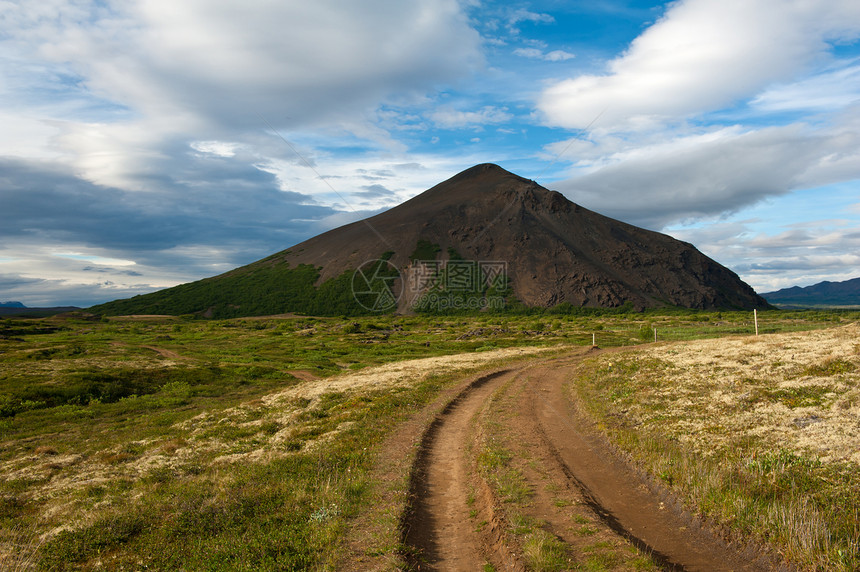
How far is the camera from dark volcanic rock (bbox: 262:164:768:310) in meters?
153

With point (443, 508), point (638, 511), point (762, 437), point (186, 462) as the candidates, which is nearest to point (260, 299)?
point (186, 462)

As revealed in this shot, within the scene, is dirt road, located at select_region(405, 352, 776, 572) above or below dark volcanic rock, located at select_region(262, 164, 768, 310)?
below

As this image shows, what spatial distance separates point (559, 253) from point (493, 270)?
79.9 feet

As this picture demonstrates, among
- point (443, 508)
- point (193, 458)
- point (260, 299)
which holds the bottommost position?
point (193, 458)

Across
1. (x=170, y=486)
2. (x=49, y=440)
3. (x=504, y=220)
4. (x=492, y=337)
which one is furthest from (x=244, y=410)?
(x=504, y=220)

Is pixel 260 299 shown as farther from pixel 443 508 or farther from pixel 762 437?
pixel 762 437

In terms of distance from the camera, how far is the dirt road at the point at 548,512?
28.1ft

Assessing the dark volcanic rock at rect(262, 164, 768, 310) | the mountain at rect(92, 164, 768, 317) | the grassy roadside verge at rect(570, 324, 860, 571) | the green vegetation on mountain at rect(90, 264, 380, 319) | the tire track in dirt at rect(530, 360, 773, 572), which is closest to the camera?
the tire track in dirt at rect(530, 360, 773, 572)

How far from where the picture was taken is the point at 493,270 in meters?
167

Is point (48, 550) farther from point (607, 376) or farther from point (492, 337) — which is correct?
point (492, 337)

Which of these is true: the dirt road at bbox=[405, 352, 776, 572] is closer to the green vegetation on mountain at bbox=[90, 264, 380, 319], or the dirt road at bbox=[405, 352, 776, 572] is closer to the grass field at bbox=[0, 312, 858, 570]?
the grass field at bbox=[0, 312, 858, 570]

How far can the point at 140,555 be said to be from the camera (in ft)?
32.2

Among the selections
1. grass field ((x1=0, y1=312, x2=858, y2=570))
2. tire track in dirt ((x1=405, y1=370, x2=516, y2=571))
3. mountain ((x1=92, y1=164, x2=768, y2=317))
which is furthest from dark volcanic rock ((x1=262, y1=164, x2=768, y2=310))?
tire track in dirt ((x1=405, y1=370, x2=516, y2=571))

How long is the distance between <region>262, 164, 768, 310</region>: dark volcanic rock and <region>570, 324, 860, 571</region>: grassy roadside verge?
12733 cm
